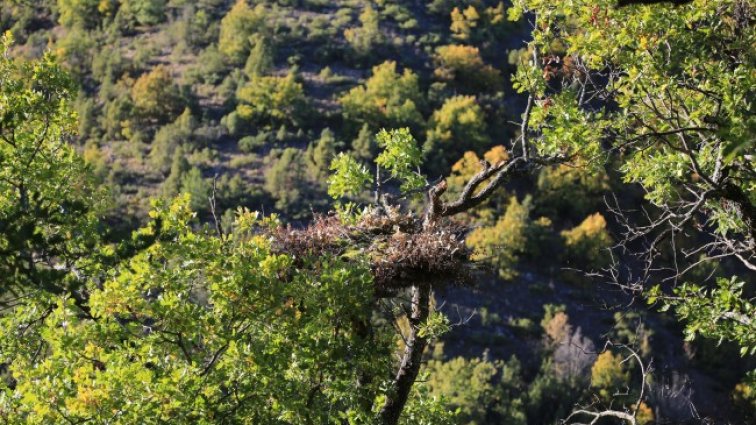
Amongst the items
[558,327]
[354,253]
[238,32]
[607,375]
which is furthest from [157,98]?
[354,253]

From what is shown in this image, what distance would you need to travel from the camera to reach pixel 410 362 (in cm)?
764

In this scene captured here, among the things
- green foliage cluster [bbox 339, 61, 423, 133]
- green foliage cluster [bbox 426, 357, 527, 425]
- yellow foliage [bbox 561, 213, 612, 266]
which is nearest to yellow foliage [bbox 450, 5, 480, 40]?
green foliage cluster [bbox 339, 61, 423, 133]

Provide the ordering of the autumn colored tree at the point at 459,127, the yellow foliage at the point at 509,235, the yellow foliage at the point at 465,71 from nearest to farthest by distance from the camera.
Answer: the yellow foliage at the point at 509,235, the autumn colored tree at the point at 459,127, the yellow foliage at the point at 465,71

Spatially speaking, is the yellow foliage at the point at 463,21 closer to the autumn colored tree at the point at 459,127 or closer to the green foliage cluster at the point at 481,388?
the autumn colored tree at the point at 459,127

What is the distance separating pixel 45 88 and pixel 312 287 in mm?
5106

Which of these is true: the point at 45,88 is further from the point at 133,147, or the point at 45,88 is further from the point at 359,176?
the point at 133,147

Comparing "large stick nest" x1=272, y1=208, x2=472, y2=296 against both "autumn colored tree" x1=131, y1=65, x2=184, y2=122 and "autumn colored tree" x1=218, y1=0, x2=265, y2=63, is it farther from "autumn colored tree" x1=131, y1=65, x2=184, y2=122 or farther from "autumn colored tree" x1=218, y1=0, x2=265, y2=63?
"autumn colored tree" x1=218, y1=0, x2=265, y2=63

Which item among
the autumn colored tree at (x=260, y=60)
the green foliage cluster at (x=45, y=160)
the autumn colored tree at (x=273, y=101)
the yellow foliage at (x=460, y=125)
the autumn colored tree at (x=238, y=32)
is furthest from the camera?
the autumn colored tree at (x=238, y=32)

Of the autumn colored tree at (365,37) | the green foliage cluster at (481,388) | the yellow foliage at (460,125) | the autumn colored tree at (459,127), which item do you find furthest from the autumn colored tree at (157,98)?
the green foliage cluster at (481,388)

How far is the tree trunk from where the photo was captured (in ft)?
25.0

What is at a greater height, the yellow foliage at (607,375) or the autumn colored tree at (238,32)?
the autumn colored tree at (238,32)

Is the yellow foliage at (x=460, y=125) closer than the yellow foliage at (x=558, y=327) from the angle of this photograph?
No

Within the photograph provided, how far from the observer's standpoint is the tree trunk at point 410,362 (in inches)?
300

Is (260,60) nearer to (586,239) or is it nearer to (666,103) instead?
(586,239)
